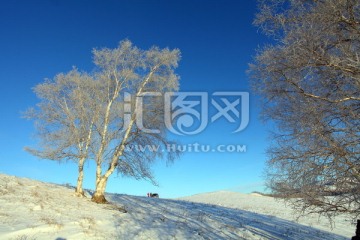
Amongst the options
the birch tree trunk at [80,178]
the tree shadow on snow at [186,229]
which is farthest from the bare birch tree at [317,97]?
the birch tree trunk at [80,178]

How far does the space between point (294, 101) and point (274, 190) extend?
2.45 m

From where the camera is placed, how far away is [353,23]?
6.26 meters

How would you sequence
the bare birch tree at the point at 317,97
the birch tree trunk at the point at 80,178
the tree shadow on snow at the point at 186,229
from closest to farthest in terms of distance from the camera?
1. the bare birch tree at the point at 317,97
2. the tree shadow on snow at the point at 186,229
3. the birch tree trunk at the point at 80,178

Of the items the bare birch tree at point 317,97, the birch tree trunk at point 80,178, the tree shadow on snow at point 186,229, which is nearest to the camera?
the bare birch tree at point 317,97

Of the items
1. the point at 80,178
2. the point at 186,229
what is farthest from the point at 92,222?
the point at 80,178

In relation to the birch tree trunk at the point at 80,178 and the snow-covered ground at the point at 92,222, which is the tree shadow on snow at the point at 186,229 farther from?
the birch tree trunk at the point at 80,178

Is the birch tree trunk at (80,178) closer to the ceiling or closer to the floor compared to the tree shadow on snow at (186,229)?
closer to the ceiling

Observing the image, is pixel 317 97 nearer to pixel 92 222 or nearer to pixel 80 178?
pixel 92 222

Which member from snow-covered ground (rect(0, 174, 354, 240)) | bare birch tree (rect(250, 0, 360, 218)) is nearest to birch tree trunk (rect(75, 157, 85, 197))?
snow-covered ground (rect(0, 174, 354, 240))

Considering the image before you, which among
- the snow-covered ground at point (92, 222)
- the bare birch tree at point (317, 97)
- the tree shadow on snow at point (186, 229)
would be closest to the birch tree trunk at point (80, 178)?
the snow-covered ground at point (92, 222)

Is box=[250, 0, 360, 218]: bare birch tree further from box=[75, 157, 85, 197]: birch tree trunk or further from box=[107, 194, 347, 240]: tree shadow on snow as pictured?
box=[75, 157, 85, 197]: birch tree trunk

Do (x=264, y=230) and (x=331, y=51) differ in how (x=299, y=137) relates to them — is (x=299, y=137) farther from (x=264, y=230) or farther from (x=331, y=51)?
(x=264, y=230)

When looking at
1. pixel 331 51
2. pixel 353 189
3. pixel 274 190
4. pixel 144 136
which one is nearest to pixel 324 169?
pixel 353 189

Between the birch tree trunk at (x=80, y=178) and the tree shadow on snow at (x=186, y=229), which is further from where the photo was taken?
the birch tree trunk at (x=80, y=178)
